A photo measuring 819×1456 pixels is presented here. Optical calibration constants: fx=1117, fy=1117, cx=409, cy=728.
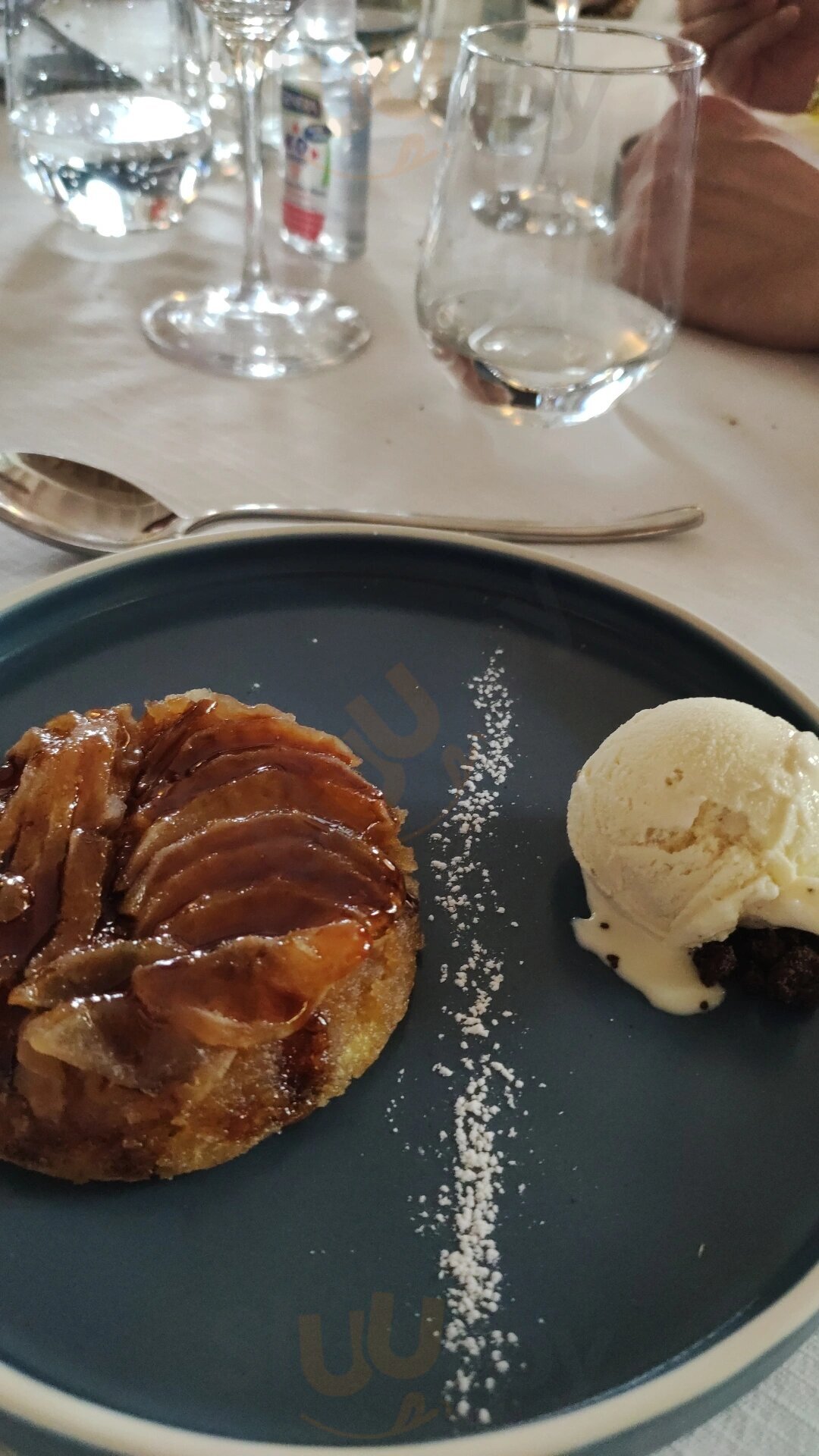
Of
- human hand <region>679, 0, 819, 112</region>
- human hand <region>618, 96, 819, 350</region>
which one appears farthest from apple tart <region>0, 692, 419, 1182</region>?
human hand <region>679, 0, 819, 112</region>

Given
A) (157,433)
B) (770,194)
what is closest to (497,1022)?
(157,433)

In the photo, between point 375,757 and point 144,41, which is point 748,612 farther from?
point 144,41

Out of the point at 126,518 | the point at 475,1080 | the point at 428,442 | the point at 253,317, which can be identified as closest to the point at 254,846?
the point at 475,1080

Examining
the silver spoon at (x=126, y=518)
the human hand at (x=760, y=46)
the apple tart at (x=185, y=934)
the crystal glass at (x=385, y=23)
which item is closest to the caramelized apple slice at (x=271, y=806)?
the apple tart at (x=185, y=934)

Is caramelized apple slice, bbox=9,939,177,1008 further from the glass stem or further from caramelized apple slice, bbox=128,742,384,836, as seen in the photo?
the glass stem

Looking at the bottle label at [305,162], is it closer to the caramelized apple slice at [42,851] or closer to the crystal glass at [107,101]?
the crystal glass at [107,101]

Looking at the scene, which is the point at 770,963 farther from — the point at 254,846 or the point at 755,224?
the point at 755,224
